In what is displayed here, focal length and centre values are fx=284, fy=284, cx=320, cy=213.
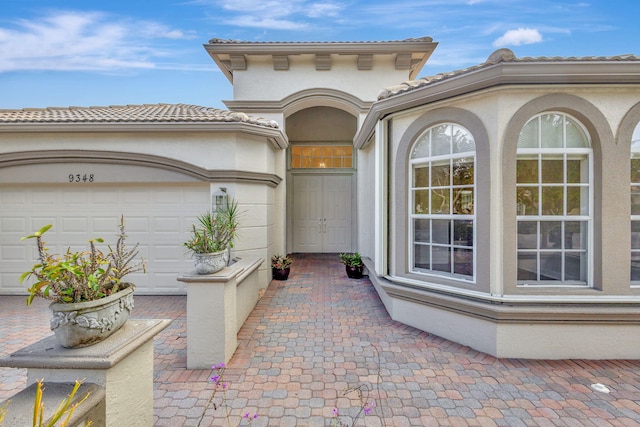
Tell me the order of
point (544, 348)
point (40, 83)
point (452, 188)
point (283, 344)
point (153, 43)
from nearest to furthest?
point (544, 348) < point (283, 344) < point (452, 188) < point (153, 43) < point (40, 83)

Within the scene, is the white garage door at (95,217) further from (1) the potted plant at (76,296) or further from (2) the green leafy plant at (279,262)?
(1) the potted plant at (76,296)

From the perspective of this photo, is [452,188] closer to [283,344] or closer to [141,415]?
[283,344]

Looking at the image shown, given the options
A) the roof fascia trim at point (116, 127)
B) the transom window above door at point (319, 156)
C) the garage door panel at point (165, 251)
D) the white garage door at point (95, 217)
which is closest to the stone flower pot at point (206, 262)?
the white garage door at point (95, 217)

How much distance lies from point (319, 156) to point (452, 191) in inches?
260

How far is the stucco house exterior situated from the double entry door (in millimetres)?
2626

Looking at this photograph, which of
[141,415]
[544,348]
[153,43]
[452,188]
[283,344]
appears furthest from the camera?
[153,43]

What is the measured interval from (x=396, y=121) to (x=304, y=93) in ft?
14.5

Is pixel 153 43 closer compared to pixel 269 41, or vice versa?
pixel 269 41

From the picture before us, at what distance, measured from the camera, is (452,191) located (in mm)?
4203

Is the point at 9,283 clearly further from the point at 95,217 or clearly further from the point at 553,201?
the point at 553,201

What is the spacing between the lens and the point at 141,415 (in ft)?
6.92

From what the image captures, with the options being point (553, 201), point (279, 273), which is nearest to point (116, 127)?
point (279, 273)

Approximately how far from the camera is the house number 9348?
5.84 metres

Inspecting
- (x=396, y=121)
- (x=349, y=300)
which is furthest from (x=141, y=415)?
(x=396, y=121)
